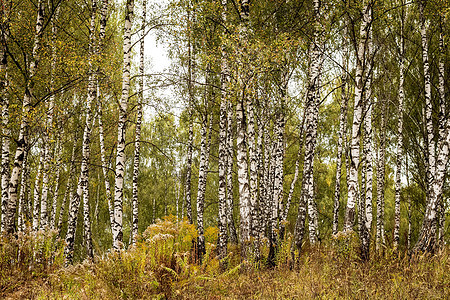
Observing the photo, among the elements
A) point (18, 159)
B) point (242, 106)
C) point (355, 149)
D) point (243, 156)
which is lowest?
point (18, 159)

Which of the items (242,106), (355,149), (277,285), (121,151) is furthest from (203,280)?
Answer: (355,149)

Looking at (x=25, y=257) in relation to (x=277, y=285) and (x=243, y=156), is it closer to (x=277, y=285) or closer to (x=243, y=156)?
(x=243, y=156)

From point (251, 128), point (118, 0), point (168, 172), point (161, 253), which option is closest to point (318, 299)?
point (161, 253)

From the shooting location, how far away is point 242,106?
7.26 metres

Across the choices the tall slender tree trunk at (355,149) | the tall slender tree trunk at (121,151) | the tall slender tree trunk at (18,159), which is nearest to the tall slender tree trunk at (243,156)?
the tall slender tree trunk at (355,149)

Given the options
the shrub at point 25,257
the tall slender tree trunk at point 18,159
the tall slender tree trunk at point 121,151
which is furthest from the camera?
the tall slender tree trunk at point 121,151

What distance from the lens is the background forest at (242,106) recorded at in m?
6.93

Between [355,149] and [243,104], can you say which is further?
[243,104]

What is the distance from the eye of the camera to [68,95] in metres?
12.4

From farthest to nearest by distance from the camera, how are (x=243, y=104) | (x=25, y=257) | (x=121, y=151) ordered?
(x=243, y=104), (x=121, y=151), (x=25, y=257)

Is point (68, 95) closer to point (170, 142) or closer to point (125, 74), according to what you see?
point (125, 74)

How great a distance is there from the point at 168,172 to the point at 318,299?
24.5m

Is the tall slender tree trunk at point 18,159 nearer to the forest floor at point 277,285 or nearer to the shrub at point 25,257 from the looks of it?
the shrub at point 25,257

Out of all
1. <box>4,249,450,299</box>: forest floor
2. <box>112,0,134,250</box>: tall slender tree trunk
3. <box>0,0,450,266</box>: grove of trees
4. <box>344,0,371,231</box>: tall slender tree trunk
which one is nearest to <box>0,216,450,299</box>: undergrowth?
<box>4,249,450,299</box>: forest floor
